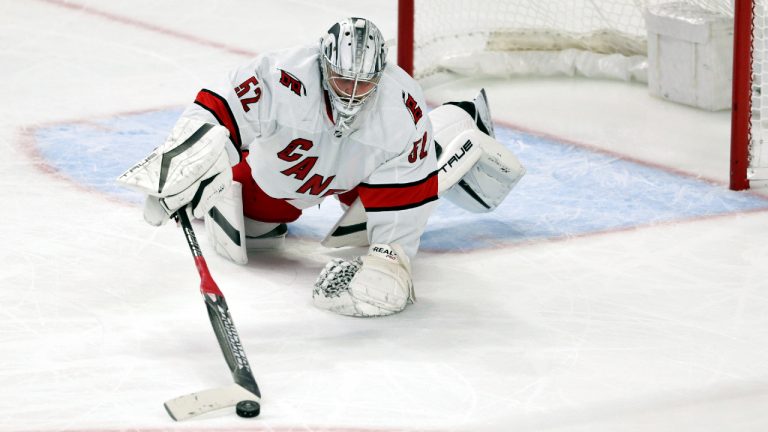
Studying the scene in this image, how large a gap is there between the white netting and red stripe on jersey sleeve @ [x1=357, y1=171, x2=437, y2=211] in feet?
6.90

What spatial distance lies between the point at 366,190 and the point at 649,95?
2.28 meters

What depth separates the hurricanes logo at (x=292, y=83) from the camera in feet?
9.98

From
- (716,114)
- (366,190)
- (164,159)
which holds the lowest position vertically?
(716,114)

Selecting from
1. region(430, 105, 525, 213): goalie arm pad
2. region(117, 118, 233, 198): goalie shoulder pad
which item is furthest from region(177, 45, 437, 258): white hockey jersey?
region(430, 105, 525, 213): goalie arm pad

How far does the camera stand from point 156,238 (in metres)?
3.58

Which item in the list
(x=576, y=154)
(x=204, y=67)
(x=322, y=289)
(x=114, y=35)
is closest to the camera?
(x=322, y=289)

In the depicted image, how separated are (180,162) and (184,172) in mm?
27

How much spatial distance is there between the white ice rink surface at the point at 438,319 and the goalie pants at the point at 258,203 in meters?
0.11

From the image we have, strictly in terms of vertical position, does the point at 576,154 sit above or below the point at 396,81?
below

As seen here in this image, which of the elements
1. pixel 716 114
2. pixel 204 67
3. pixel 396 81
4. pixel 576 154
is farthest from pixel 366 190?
pixel 204 67

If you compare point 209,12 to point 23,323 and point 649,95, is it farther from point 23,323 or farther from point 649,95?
point 23,323

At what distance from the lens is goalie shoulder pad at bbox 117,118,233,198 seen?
9.23ft

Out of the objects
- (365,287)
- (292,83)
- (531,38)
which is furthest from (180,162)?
(531,38)

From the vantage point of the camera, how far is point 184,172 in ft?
9.23
